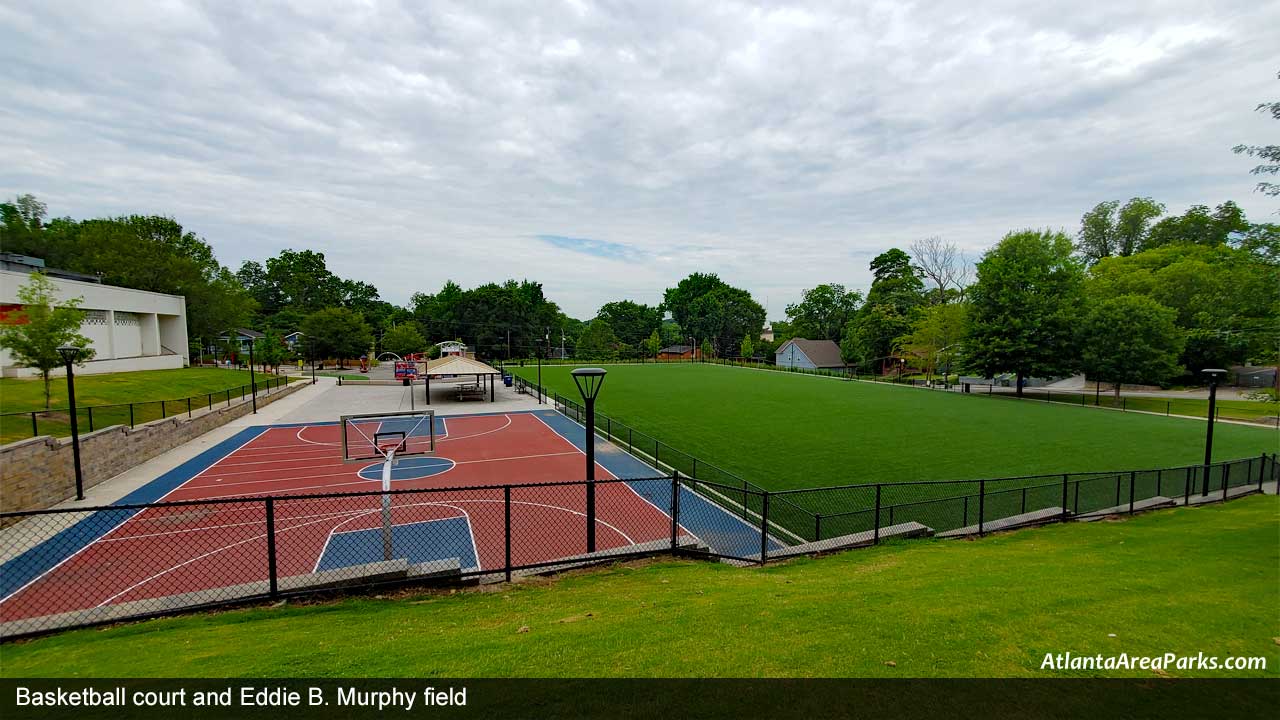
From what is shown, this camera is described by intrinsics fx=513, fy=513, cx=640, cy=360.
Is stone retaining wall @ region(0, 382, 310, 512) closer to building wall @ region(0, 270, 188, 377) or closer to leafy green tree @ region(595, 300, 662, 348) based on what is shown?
building wall @ region(0, 270, 188, 377)

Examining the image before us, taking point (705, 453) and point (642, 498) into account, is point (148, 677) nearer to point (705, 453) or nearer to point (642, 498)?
point (642, 498)

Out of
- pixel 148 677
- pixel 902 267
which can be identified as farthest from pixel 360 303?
pixel 148 677

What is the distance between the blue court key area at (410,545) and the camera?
10.1 metres

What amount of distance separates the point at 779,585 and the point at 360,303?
112 meters

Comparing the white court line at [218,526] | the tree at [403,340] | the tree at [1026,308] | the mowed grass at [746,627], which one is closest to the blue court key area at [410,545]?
the white court line at [218,526]

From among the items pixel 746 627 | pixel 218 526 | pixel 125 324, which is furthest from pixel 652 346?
pixel 746 627

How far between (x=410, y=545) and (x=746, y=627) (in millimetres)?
8428

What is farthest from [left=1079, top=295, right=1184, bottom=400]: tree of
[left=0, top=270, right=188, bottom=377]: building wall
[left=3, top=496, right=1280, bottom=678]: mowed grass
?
[left=0, top=270, right=188, bottom=377]: building wall

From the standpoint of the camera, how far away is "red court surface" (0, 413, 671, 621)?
29.5 feet

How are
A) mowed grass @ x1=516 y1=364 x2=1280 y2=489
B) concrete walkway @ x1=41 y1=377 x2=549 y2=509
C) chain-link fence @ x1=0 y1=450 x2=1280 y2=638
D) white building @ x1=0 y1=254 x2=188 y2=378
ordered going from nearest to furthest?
chain-link fence @ x1=0 y1=450 x2=1280 y2=638 → concrete walkway @ x1=41 y1=377 x2=549 y2=509 → mowed grass @ x1=516 y1=364 x2=1280 y2=489 → white building @ x1=0 y1=254 x2=188 y2=378

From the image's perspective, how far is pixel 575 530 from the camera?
11758mm

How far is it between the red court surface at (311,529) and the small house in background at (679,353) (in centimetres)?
8538

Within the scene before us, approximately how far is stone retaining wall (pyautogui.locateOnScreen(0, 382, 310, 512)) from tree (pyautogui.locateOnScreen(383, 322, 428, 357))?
51.9 meters

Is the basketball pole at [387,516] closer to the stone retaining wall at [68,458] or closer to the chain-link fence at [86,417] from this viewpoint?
the stone retaining wall at [68,458]
